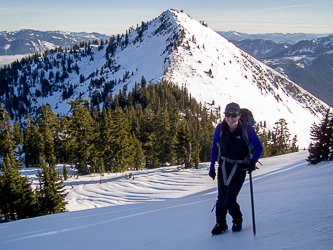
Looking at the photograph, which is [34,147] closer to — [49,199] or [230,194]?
[49,199]

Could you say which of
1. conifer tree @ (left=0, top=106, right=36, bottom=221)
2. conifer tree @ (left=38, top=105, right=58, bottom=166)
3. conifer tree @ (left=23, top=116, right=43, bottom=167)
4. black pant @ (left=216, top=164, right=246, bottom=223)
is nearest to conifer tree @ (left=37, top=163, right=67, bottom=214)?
conifer tree @ (left=0, top=106, right=36, bottom=221)

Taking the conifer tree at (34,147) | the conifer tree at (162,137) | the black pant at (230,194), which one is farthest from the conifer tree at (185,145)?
the black pant at (230,194)

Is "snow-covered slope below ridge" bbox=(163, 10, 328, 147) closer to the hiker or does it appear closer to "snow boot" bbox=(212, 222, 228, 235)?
the hiker

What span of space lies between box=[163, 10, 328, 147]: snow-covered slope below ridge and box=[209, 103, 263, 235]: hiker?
101 meters

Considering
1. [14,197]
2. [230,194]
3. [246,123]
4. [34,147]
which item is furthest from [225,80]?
[230,194]

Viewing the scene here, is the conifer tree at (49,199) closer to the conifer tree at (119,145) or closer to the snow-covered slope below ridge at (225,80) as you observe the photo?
the conifer tree at (119,145)

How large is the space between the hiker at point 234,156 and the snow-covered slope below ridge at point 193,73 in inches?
3873

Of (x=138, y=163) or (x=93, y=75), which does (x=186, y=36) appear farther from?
(x=138, y=163)

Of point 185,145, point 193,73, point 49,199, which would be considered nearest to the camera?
point 49,199

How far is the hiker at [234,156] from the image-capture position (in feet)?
13.0

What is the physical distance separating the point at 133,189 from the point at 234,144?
17.0m

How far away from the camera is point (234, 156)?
159 inches

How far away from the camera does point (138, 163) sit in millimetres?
32906

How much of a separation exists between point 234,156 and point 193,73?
12236 cm
